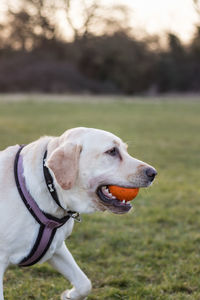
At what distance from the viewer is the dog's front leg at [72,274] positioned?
3639 mm

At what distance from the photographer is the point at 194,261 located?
4781mm

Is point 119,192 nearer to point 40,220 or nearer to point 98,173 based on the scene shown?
point 98,173

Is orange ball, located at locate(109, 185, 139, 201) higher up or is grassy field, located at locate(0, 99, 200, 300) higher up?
orange ball, located at locate(109, 185, 139, 201)

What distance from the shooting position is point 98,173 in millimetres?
3277

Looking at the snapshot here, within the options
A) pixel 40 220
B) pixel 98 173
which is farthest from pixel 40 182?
pixel 98 173

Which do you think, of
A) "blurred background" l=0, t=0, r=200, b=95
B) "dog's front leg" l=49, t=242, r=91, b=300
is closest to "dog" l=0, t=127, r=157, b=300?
"dog's front leg" l=49, t=242, r=91, b=300

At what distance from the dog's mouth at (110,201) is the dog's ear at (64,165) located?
0.27 meters

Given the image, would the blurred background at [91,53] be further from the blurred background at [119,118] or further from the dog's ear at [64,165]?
the dog's ear at [64,165]

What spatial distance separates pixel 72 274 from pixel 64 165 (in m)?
1.12

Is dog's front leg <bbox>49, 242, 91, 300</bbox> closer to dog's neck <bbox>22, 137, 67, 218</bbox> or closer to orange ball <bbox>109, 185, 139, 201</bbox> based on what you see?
dog's neck <bbox>22, 137, 67, 218</bbox>

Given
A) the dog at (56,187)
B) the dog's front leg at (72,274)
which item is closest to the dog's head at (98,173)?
the dog at (56,187)

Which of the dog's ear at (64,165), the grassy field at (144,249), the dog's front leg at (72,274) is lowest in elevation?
the grassy field at (144,249)

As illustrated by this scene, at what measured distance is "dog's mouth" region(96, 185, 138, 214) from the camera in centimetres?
328

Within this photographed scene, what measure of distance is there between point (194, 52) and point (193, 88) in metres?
4.51
